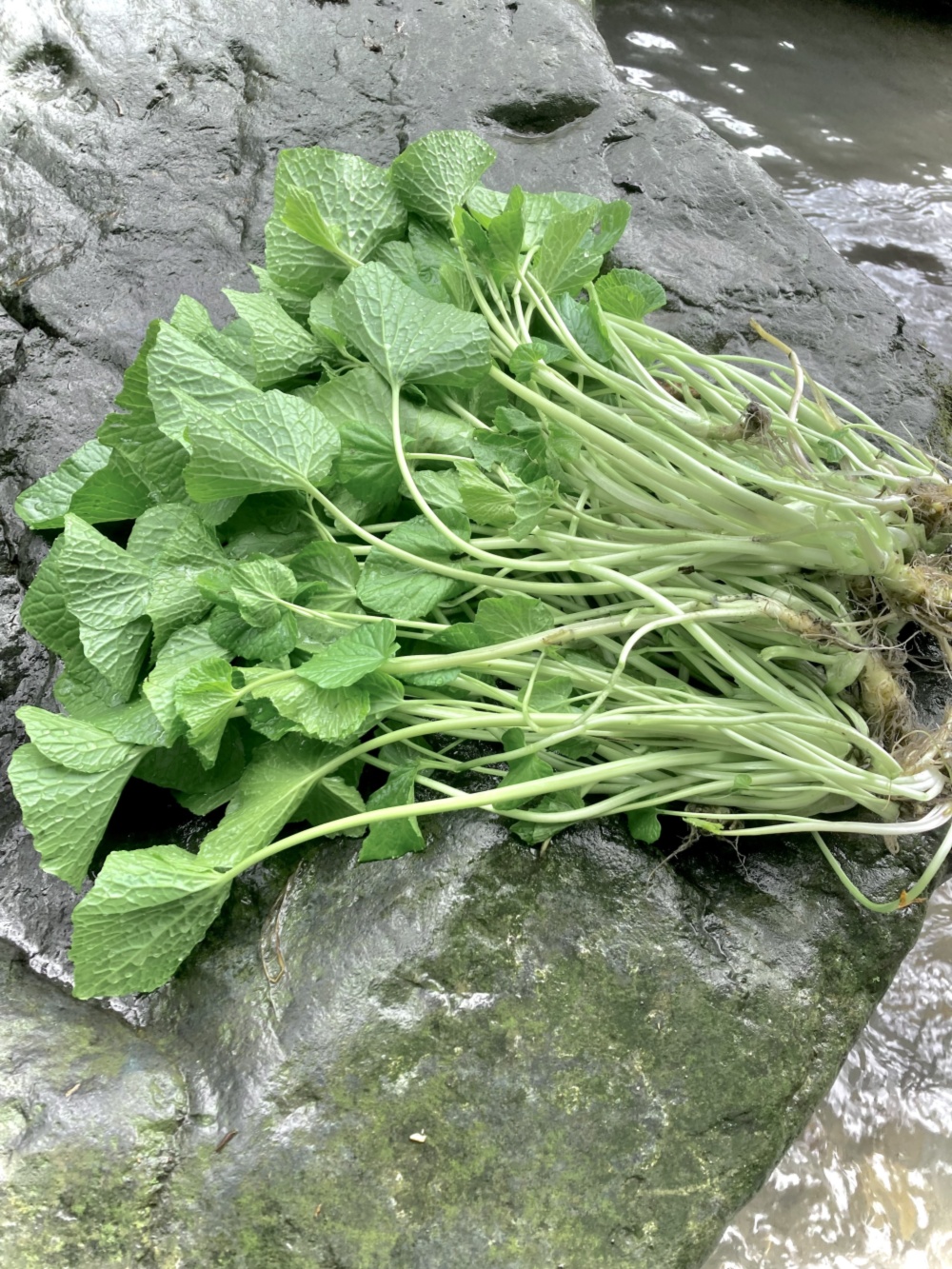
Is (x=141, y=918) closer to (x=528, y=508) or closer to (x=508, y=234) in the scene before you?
(x=528, y=508)

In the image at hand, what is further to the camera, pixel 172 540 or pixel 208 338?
pixel 208 338

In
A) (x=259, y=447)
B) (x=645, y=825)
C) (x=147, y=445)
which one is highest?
(x=259, y=447)

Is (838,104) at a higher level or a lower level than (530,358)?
higher

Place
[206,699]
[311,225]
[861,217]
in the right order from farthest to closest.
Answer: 1. [861,217]
2. [311,225]
3. [206,699]

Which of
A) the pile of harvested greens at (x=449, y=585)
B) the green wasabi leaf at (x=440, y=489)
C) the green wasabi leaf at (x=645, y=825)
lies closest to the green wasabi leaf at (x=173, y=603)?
the pile of harvested greens at (x=449, y=585)

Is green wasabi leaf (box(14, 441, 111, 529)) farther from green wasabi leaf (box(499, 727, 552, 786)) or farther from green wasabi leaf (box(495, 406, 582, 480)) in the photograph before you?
green wasabi leaf (box(499, 727, 552, 786))

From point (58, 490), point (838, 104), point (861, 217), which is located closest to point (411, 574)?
point (58, 490)
